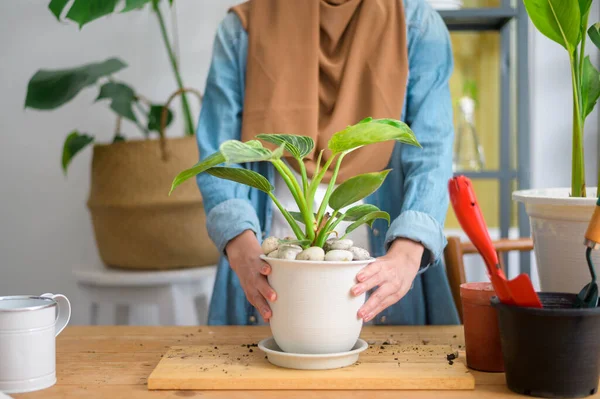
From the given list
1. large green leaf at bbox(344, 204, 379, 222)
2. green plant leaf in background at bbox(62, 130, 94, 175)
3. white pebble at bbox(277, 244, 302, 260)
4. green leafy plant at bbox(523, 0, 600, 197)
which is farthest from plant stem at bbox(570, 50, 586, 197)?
green plant leaf in background at bbox(62, 130, 94, 175)

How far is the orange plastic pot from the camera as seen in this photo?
32.7 inches

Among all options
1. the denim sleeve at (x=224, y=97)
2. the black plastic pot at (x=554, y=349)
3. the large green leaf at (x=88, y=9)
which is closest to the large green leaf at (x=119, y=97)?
the large green leaf at (x=88, y=9)

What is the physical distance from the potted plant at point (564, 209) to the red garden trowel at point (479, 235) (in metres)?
0.19

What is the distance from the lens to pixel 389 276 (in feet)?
2.97

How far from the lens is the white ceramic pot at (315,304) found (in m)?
0.79

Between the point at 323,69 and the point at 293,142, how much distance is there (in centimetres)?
54

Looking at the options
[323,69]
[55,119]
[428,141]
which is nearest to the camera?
[428,141]

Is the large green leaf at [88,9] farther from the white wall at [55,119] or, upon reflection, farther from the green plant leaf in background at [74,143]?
the white wall at [55,119]

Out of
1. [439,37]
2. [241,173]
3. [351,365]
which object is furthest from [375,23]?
[351,365]

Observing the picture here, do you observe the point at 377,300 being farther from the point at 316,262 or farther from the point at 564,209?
the point at 564,209

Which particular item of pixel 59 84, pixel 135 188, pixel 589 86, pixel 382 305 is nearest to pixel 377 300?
pixel 382 305

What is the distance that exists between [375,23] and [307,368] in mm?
702

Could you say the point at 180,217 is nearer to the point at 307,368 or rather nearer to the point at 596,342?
the point at 307,368

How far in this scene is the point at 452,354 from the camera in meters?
0.87
